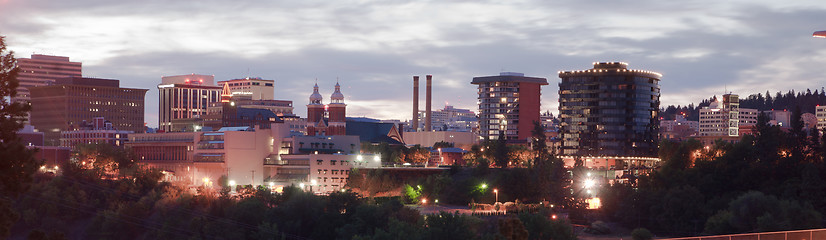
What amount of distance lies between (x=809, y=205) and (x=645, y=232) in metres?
18.6

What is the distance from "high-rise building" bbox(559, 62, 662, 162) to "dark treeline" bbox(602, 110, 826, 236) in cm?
3652

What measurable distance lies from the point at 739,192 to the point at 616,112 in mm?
58391

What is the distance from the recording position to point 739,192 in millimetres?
114812

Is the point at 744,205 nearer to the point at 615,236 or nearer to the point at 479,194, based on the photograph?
the point at 615,236

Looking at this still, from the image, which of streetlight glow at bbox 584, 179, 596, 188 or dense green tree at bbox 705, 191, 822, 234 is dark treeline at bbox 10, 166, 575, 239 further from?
streetlight glow at bbox 584, 179, 596, 188

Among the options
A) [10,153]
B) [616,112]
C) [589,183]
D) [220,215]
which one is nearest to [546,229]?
[589,183]

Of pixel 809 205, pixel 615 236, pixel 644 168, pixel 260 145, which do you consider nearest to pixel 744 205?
pixel 809 205

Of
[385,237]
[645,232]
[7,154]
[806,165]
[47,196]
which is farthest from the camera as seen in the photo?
[47,196]

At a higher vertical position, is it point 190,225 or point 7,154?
point 7,154

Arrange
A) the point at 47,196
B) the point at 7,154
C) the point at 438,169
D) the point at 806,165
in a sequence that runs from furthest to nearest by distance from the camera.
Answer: the point at 438,169 < the point at 47,196 < the point at 806,165 < the point at 7,154

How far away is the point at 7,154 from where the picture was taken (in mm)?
44281

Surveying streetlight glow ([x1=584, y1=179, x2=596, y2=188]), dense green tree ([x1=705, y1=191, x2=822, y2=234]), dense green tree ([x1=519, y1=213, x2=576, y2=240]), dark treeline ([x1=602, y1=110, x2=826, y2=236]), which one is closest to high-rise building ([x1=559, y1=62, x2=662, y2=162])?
streetlight glow ([x1=584, y1=179, x2=596, y2=188])

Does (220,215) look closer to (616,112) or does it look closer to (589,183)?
(589,183)

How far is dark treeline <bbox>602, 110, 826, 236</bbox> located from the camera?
98.6 m
